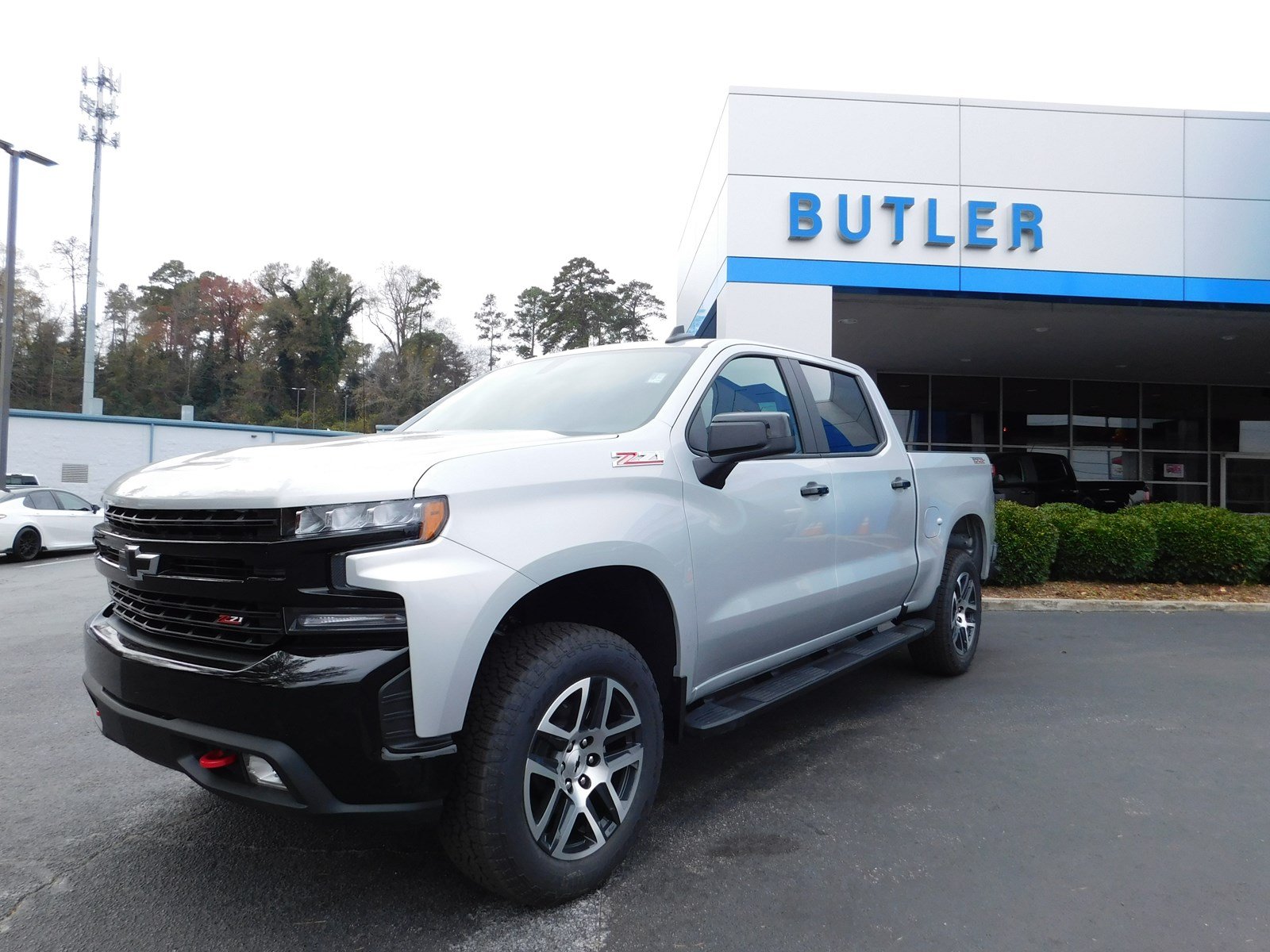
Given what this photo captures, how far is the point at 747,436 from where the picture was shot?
3098mm

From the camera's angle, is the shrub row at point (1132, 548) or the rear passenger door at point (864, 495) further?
the shrub row at point (1132, 548)

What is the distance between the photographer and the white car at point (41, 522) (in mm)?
14109

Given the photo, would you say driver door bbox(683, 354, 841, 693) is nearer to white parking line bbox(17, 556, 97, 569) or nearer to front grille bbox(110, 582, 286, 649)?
front grille bbox(110, 582, 286, 649)

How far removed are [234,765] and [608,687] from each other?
3.62 feet

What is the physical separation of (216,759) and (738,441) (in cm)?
193

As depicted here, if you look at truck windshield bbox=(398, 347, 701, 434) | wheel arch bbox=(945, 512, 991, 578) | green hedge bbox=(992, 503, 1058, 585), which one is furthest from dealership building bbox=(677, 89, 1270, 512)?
truck windshield bbox=(398, 347, 701, 434)

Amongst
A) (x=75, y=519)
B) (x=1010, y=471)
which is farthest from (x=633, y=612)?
(x=75, y=519)

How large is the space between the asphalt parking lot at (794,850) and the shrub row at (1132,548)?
4.13 meters

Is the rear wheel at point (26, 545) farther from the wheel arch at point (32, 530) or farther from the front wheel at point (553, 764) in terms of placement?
the front wheel at point (553, 764)

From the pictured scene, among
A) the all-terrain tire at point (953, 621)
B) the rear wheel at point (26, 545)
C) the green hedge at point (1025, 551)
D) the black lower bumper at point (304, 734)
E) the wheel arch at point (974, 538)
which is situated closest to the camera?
the black lower bumper at point (304, 734)

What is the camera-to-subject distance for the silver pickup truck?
89.5 inches

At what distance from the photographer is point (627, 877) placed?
9.51 feet

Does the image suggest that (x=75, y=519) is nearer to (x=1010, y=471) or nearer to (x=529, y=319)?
(x=1010, y=471)

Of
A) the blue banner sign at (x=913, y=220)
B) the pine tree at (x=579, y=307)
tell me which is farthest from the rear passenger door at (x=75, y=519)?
the pine tree at (x=579, y=307)
